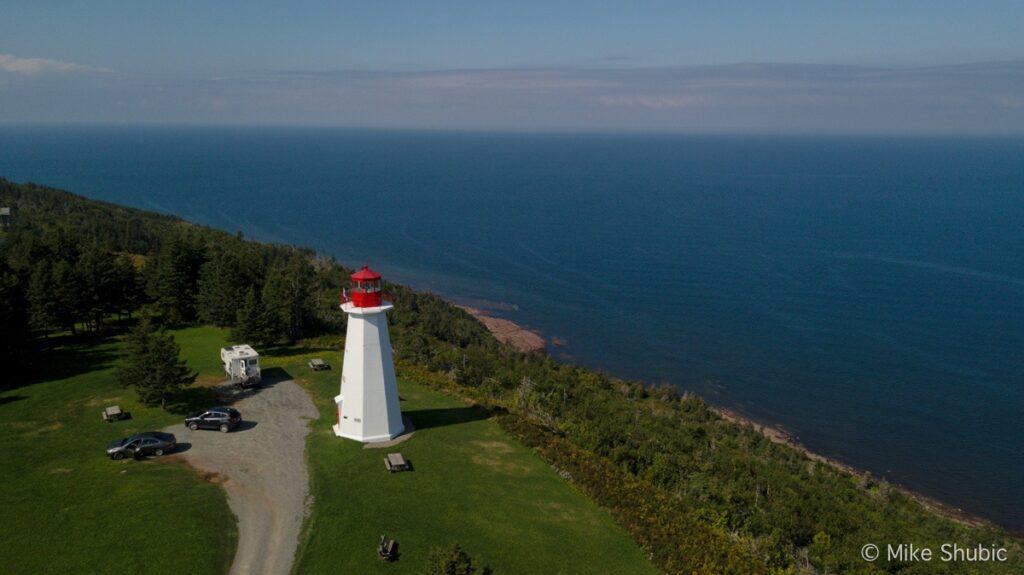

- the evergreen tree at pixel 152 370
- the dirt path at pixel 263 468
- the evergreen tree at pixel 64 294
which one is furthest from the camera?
the evergreen tree at pixel 64 294

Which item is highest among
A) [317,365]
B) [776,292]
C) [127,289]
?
[127,289]

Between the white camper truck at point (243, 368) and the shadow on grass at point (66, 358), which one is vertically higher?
the white camper truck at point (243, 368)

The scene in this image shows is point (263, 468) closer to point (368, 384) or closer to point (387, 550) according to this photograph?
point (368, 384)

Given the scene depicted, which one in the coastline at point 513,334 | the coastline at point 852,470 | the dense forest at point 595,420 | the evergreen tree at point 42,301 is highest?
the evergreen tree at point 42,301

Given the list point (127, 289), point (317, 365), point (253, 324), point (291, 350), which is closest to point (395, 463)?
point (317, 365)

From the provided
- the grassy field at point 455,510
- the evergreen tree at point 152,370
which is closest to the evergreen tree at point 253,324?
the evergreen tree at point 152,370

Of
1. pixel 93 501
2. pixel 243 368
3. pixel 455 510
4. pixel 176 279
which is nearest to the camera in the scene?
pixel 93 501

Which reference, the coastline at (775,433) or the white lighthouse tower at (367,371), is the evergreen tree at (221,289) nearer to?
the white lighthouse tower at (367,371)
